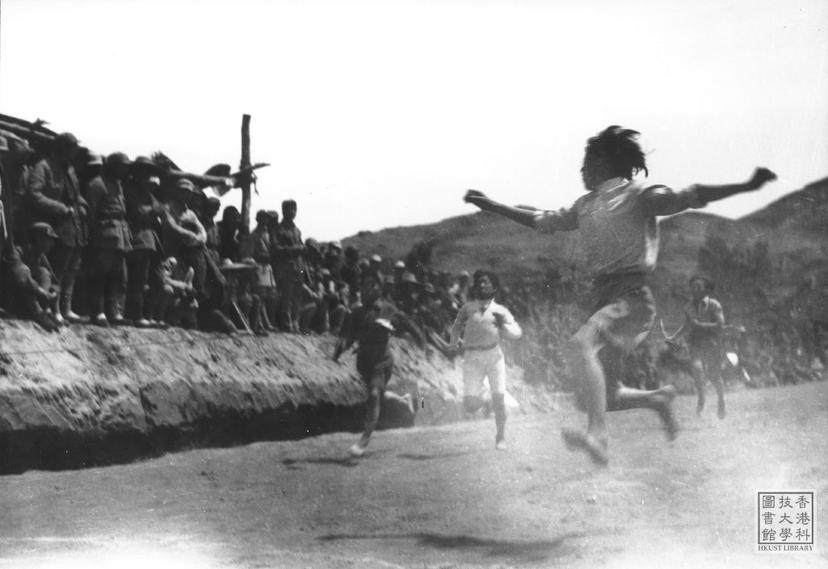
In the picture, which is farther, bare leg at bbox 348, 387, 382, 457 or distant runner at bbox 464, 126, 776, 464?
bare leg at bbox 348, 387, 382, 457

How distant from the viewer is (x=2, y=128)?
7969 mm

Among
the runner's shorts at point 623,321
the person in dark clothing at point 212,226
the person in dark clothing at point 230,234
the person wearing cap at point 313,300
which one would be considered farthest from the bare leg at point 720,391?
the person in dark clothing at point 212,226

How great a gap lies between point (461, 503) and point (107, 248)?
2.99 metres

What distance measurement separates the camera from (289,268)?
926 centimetres

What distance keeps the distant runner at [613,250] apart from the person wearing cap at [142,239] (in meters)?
2.72

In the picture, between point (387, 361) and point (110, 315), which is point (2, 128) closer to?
point (110, 315)

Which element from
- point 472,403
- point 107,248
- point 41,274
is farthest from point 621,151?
point 41,274

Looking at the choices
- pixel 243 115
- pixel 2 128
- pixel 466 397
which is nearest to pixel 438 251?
pixel 466 397

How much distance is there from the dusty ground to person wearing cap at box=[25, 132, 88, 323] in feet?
4.31

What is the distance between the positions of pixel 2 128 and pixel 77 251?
914 mm

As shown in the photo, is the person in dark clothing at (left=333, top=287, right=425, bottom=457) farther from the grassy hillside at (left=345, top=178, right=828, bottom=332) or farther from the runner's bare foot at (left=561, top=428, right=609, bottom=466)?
the runner's bare foot at (left=561, top=428, right=609, bottom=466)

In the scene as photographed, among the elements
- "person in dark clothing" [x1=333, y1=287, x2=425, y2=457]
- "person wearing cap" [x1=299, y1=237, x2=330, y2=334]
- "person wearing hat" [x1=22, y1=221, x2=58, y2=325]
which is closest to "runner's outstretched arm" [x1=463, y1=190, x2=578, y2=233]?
"person in dark clothing" [x1=333, y1=287, x2=425, y2=457]

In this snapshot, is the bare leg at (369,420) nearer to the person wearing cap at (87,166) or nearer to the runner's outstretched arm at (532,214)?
the runner's outstretched arm at (532,214)

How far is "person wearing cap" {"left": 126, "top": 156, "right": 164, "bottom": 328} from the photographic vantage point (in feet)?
28.2
